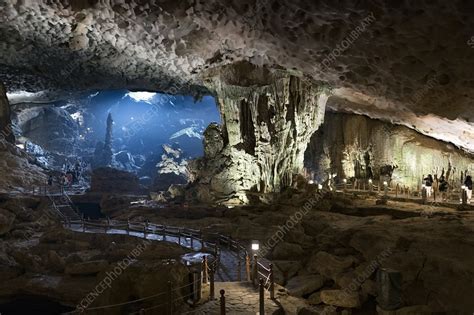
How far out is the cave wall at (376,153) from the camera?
2053 cm

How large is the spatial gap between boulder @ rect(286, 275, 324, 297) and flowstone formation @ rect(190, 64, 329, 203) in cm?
1112

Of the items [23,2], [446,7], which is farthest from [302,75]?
[23,2]

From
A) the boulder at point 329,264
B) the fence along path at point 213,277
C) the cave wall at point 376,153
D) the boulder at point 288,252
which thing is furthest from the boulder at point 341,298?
the cave wall at point 376,153

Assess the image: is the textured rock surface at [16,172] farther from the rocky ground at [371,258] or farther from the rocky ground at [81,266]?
the rocky ground at [371,258]

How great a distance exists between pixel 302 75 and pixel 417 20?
31.4 feet

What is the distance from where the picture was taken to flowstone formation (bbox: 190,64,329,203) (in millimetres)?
19078

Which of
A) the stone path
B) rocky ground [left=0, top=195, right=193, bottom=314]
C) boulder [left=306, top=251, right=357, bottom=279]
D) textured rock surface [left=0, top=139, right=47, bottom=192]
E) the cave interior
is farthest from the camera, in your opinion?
textured rock surface [left=0, top=139, right=47, bottom=192]

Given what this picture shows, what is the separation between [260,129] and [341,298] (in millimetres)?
13111

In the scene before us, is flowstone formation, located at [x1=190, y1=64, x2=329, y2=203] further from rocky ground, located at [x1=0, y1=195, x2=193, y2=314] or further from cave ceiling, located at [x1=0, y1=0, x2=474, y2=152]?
rocky ground, located at [x1=0, y1=195, x2=193, y2=314]

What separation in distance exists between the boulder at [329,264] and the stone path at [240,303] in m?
1.83

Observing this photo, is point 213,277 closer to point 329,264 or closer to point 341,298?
point 341,298

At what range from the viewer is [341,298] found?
25.6 feet

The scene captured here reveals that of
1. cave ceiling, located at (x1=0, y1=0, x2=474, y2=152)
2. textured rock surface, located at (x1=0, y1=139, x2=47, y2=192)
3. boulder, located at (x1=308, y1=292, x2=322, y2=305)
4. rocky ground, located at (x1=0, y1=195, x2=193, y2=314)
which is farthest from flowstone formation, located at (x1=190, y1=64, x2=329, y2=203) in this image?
boulder, located at (x1=308, y1=292, x2=322, y2=305)

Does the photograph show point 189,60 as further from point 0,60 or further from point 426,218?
point 426,218
